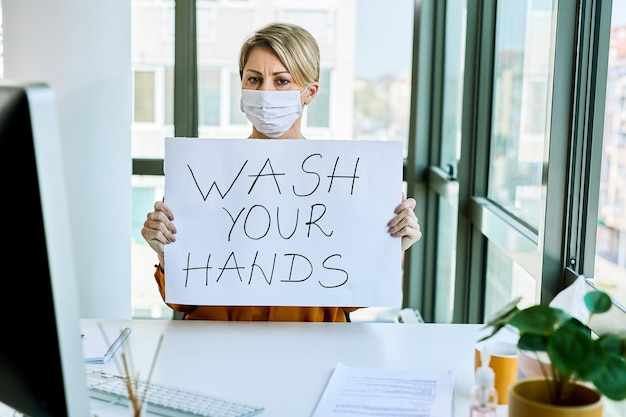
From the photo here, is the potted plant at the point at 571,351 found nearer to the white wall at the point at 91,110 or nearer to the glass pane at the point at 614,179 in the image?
the glass pane at the point at 614,179

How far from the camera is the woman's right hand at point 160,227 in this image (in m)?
1.64

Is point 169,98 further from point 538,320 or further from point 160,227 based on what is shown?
point 538,320

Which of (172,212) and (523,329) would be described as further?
(172,212)

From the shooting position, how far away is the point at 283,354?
149cm

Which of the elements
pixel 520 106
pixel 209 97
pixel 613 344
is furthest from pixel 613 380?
pixel 209 97

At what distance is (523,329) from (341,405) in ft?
1.33

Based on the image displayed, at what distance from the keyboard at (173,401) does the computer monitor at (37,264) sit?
393 mm

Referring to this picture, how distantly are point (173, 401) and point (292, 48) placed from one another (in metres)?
1.04

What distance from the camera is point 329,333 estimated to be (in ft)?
5.32

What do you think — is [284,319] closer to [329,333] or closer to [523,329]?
[329,333]

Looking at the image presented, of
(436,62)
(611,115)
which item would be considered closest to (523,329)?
(611,115)

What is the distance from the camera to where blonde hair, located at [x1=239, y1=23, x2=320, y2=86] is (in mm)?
1949

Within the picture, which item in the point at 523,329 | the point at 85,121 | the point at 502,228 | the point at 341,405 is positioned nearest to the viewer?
the point at 523,329

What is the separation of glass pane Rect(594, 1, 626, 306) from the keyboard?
2.91ft
